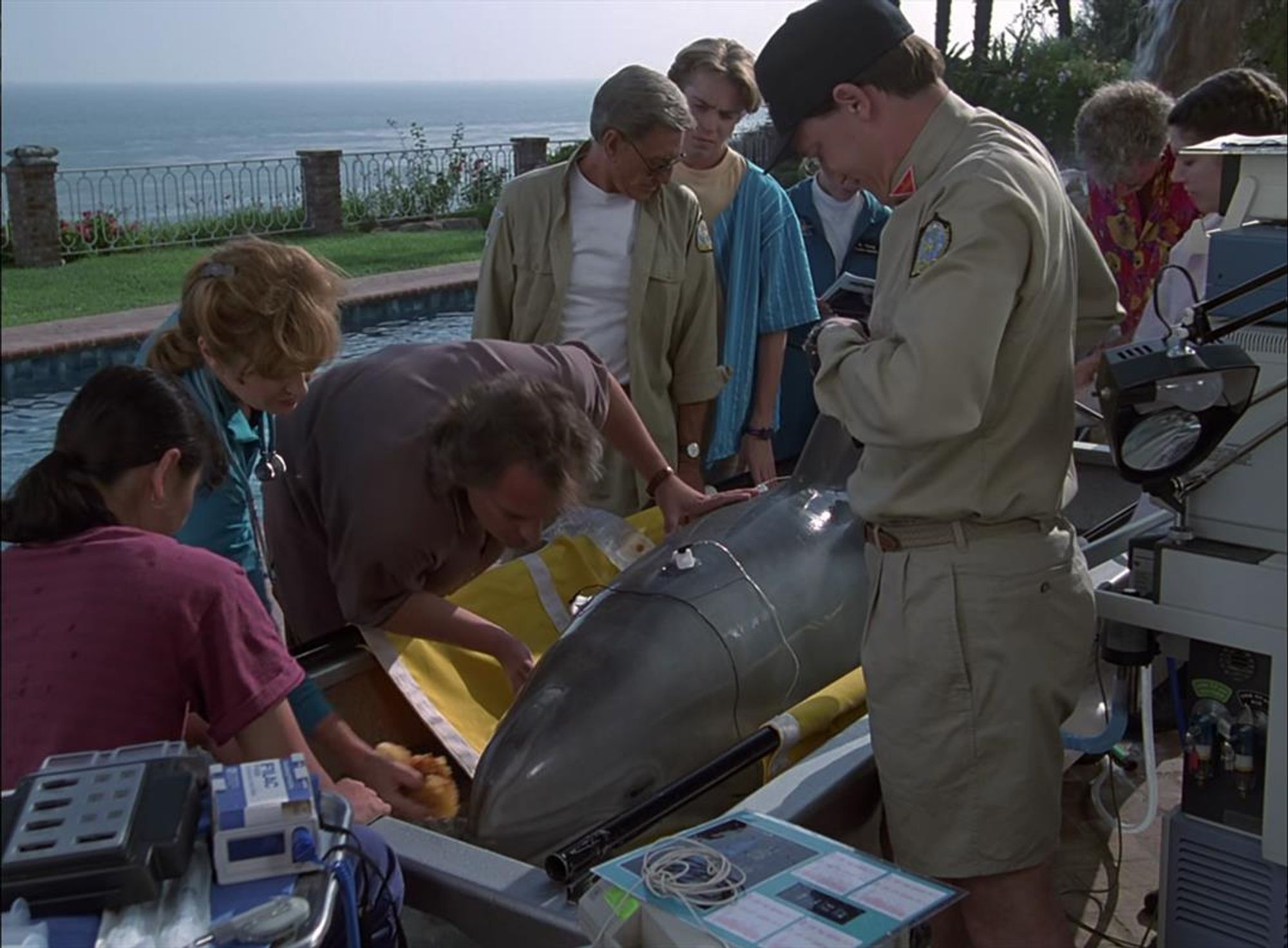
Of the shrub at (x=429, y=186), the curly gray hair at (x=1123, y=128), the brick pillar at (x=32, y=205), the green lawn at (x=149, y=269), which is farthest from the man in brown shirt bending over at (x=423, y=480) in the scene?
the shrub at (x=429, y=186)

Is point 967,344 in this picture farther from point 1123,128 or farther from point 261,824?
point 1123,128

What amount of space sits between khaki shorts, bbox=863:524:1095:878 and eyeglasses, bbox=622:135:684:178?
5.32 feet

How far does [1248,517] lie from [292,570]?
1.89 m

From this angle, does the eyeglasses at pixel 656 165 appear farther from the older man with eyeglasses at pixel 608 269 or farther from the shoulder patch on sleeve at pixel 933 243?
the shoulder patch on sleeve at pixel 933 243

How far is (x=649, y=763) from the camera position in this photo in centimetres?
274

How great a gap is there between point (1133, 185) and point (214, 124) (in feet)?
153

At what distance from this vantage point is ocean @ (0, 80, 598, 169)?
5.69 ft

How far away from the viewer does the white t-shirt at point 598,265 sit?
380cm

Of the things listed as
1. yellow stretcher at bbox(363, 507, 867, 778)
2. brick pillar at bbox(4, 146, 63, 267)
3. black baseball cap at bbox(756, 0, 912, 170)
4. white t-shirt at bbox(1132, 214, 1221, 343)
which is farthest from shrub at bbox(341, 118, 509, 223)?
black baseball cap at bbox(756, 0, 912, 170)

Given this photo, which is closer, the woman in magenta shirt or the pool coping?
the woman in magenta shirt

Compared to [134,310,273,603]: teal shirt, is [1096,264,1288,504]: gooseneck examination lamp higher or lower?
higher

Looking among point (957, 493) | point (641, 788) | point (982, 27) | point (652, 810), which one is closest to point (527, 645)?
point (641, 788)

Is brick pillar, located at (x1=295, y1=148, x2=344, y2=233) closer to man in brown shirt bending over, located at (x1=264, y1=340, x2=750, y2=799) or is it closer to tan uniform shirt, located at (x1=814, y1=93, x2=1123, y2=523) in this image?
man in brown shirt bending over, located at (x1=264, y1=340, x2=750, y2=799)

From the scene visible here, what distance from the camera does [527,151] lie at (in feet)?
67.8
